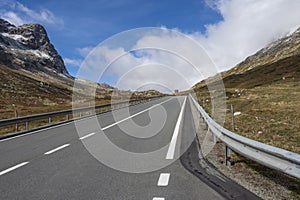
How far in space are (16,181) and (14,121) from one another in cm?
973

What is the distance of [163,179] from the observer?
Result: 19.7ft

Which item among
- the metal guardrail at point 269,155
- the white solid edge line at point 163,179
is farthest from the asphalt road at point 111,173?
the metal guardrail at point 269,155

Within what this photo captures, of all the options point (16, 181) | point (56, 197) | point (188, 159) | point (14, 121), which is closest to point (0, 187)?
point (16, 181)

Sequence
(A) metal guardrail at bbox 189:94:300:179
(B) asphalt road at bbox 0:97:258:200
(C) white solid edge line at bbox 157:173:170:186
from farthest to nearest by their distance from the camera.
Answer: (C) white solid edge line at bbox 157:173:170:186 → (B) asphalt road at bbox 0:97:258:200 → (A) metal guardrail at bbox 189:94:300:179

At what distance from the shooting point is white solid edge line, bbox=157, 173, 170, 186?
18.8 ft

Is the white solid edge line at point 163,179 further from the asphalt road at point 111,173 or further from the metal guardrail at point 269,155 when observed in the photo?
the metal guardrail at point 269,155

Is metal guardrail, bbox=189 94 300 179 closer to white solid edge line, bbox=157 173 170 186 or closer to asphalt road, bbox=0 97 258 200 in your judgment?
asphalt road, bbox=0 97 258 200

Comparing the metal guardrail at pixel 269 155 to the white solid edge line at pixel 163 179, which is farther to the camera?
the white solid edge line at pixel 163 179

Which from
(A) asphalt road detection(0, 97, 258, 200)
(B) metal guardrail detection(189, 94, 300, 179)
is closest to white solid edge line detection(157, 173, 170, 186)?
(A) asphalt road detection(0, 97, 258, 200)

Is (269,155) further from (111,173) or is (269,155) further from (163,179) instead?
(111,173)

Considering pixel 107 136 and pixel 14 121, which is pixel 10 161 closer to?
pixel 107 136

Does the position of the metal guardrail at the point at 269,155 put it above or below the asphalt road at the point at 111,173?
above

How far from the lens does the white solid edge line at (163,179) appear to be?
5.74 meters

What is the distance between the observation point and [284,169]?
4.41 metres
